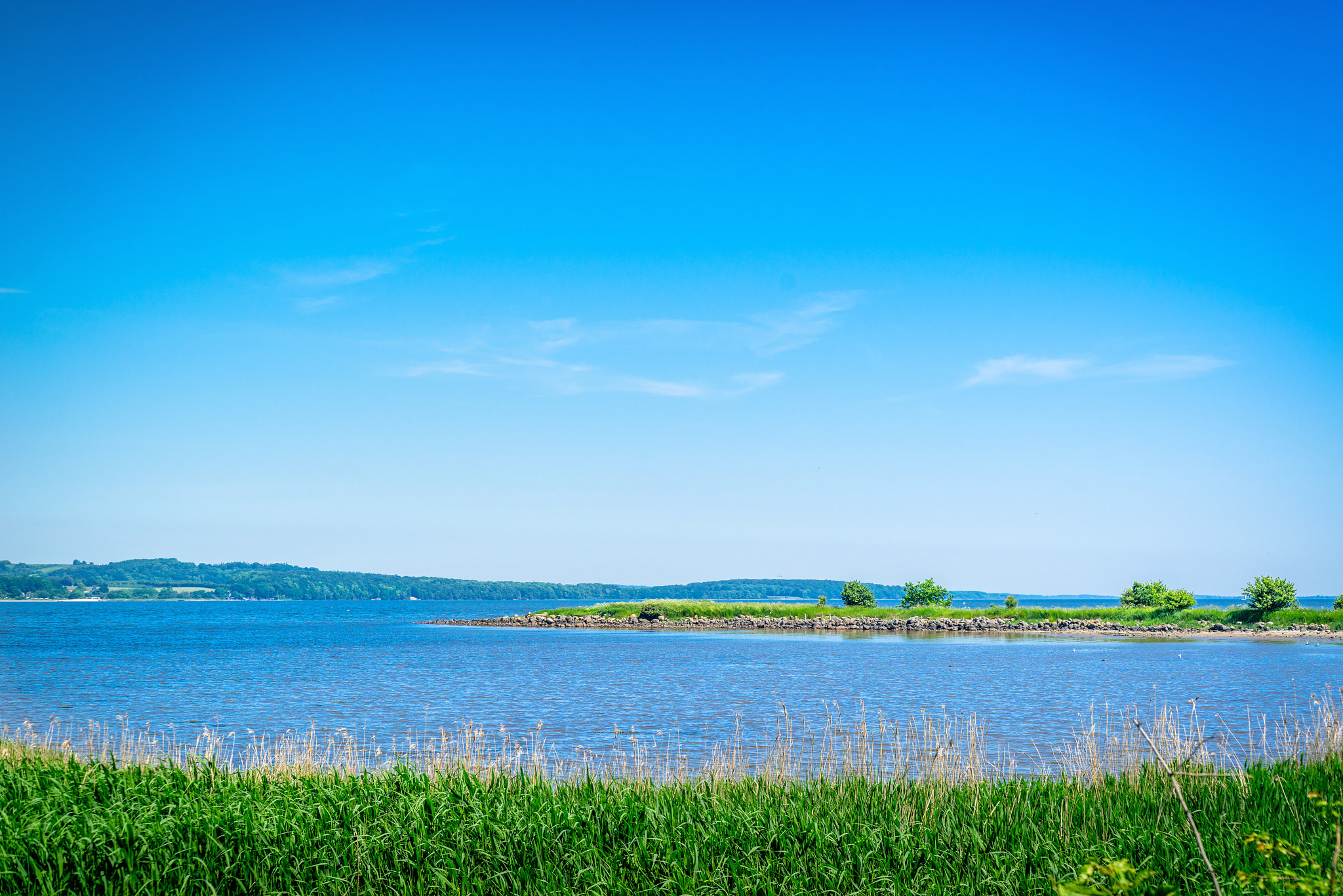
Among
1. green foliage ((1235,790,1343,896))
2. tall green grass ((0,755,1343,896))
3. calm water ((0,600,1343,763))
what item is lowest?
calm water ((0,600,1343,763))

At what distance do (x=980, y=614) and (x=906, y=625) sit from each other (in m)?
9.45

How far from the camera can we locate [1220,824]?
1090 centimetres

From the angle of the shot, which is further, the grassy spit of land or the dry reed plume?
the grassy spit of land

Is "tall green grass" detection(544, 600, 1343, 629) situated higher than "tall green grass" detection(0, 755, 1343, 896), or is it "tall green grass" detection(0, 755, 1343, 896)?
"tall green grass" detection(0, 755, 1343, 896)

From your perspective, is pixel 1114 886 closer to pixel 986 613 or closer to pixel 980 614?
pixel 980 614

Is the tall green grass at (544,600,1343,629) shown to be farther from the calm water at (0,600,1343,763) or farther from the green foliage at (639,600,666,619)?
the calm water at (0,600,1343,763)

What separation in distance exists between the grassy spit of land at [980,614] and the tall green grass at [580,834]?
8803 centimetres

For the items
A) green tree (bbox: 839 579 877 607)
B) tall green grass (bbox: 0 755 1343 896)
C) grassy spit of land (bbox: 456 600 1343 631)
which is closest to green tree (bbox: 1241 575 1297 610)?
grassy spit of land (bbox: 456 600 1343 631)

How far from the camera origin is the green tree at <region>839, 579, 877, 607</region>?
380 feet

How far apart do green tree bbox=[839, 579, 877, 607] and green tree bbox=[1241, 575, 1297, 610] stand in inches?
1602

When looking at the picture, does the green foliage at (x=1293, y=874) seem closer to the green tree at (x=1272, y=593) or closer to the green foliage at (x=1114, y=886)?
the green foliage at (x=1114, y=886)

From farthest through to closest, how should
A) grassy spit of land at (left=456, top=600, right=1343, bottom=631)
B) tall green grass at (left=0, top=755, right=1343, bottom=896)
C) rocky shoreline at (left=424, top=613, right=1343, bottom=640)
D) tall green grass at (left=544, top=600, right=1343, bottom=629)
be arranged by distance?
tall green grass at (left=544, top=600, right=1343, bottom=629)
grassy spit of land at (left=456, top=600, right=1343, bottom=631)
rocky shoreline at (left=424, top=613, right=1343, bottom=640)
tall green grass at (left=0, top=755, right=1343, bottom=896)

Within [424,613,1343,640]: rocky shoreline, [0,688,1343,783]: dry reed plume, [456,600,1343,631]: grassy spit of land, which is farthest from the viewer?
[456,600,1343,631]: grassy spit of land

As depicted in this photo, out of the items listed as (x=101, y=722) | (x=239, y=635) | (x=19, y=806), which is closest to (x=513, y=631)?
(x=239, y=635)
